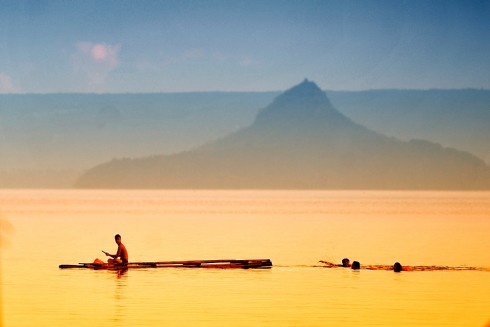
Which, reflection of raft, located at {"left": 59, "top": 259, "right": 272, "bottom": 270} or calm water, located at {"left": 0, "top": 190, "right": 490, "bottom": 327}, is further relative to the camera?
reflection of raft, located at {"left": 59, "top": 259, "right": 272, "bottom": 270}

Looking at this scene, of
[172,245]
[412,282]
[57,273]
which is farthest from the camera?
[172,245]

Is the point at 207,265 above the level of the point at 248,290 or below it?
above

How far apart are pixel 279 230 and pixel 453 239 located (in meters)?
12.2

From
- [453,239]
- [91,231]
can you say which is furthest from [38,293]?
[91,231]

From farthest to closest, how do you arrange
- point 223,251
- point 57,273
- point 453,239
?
1. point 453,239
2. point 223,251
3. point 57,273

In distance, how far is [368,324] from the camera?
17.5 metres

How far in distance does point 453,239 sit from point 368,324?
95.5 ft

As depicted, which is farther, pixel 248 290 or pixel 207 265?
pixel 207 265

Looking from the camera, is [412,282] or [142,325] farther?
[412,282]

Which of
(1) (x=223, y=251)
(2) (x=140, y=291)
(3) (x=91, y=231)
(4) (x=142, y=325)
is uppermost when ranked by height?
(3) (x=91, y=231)

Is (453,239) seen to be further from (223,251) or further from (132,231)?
(132,231)

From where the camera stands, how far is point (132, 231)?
183 feet

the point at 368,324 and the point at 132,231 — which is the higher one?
the point at 132,231

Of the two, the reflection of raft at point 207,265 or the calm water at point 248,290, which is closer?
the calm water at point 248,290
